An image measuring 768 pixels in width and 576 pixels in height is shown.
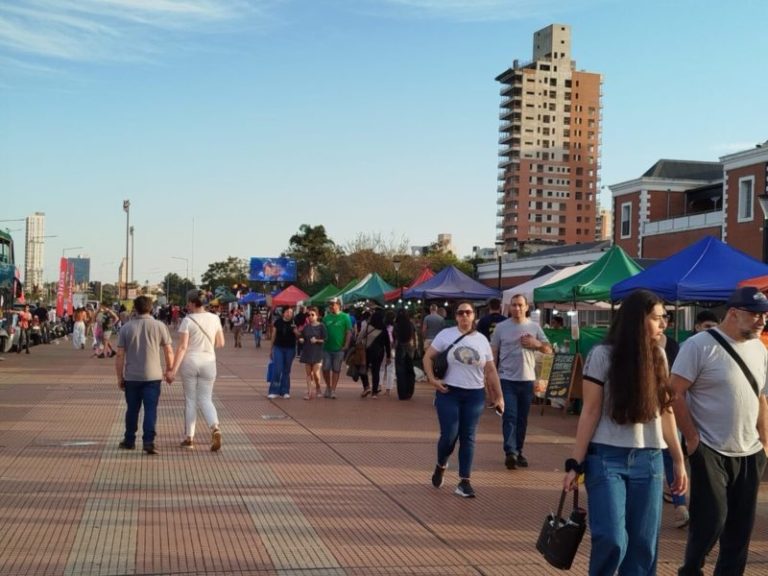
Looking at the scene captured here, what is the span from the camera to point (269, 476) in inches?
344

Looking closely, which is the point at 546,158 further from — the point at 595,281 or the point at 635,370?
the point at 635,370

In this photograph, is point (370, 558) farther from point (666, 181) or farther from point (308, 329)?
point (666, 181)

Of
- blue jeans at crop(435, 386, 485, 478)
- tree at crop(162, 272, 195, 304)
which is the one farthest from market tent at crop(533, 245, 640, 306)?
tree at crop(162, 272, 195, 304)

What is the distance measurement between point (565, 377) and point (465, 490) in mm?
7146

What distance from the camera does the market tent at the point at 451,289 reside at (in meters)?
22.6

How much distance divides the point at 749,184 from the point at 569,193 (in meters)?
94.4

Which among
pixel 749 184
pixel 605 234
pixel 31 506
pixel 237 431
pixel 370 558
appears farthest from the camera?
pixel 605 234

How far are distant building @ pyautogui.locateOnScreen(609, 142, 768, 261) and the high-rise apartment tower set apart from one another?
73.4m

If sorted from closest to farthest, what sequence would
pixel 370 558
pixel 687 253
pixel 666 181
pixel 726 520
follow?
pixel 726 520 < pixel 370 558 < pixel 687 253 < pixel 666 181

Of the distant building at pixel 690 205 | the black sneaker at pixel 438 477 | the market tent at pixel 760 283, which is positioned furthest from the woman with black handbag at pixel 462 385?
the distant building at pixel 690 205

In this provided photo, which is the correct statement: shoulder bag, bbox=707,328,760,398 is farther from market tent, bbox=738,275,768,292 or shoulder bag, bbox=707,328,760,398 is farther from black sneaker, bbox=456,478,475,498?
market tent, bbox=738,275,768,292

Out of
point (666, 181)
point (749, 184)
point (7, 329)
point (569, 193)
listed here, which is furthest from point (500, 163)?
point (7, 329)

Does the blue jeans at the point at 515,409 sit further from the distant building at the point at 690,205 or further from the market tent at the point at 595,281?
the distant building at the point at 690,205

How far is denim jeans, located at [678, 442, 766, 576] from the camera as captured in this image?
192 inches
